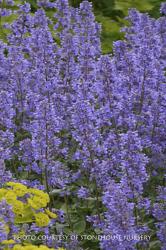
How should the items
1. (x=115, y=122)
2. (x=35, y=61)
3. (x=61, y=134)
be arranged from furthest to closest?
(x=35, y=61) → (x=61, y=134) → (x=115, y=122)

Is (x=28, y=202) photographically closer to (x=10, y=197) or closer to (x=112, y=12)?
(x=10, y=197)

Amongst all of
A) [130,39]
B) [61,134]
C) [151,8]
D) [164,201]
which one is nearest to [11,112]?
[61,134]

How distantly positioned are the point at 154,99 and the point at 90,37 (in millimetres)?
1743

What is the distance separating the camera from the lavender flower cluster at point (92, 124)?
437cm

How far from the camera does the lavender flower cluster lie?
172 inches

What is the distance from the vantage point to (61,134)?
5883mm

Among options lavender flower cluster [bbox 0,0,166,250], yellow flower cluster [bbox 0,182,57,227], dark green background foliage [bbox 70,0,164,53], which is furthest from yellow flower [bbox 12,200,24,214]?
dark green background foliage [bbox 70,0,164,53]

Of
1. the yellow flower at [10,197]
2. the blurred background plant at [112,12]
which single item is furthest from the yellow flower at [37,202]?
the blurred background plant at [112,12]

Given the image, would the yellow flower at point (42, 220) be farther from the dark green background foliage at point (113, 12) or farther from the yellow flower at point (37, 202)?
the dark green background foliage at point (113, 12)

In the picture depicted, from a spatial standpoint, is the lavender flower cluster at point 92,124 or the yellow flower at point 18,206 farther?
the lavender flower cluster at point 92,124

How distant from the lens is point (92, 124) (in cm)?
479

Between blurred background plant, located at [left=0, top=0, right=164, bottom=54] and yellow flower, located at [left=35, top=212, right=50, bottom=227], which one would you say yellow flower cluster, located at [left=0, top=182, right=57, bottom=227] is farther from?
blurred background plant, located at [left=0, top=0, right=164, bottom=54]

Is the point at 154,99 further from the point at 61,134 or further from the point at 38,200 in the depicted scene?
the point at 38,200

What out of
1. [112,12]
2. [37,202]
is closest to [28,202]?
[37,202]
